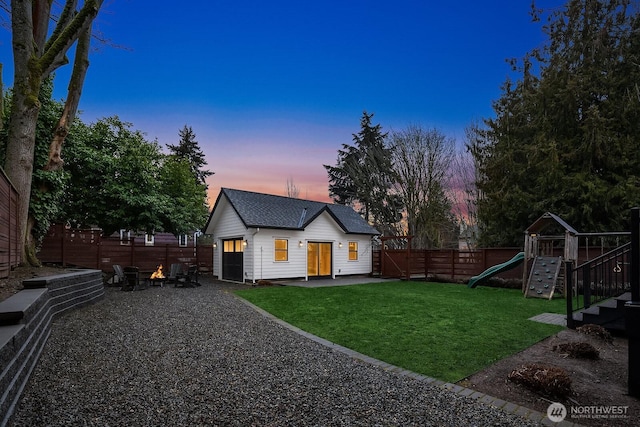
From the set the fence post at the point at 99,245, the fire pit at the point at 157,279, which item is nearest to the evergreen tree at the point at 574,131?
the fire pit at the point at 157,279

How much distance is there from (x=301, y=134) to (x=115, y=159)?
10.8 m

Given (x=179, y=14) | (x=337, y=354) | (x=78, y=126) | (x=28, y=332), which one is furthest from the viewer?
(x=78, y=126)

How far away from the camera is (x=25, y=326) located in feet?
13.1


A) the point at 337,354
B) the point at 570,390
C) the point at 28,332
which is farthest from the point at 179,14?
the point at 570,390

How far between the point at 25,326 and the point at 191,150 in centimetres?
3405

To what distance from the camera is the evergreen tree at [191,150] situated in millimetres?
35125

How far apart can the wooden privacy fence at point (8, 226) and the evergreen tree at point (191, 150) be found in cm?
2782

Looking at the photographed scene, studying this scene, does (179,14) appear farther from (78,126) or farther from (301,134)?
(301,134)

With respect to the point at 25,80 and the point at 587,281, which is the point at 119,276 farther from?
the point at 587,281

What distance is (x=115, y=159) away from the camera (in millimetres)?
16719

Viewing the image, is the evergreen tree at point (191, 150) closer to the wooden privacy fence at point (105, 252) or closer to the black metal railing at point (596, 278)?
the wooden privacy fence at point (105, 252)

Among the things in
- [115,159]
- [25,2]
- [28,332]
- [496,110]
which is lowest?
[28,332]

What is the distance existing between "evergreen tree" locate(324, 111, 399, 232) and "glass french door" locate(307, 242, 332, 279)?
30.2 feet

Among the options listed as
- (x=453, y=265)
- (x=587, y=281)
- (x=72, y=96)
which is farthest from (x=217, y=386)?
(x=453, y=265)
